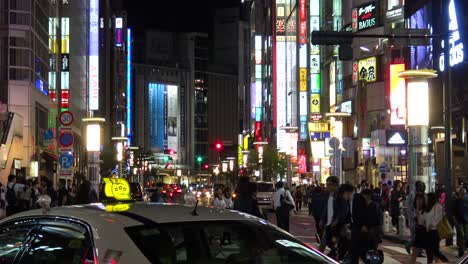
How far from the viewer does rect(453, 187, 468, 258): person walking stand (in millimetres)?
18312

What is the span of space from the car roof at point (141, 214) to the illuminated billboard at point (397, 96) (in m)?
35.8

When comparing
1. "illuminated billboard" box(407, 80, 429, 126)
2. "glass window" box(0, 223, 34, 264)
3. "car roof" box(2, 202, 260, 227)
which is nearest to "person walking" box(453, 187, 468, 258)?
"illuminated billboard" box(407, 80, 429, 126)

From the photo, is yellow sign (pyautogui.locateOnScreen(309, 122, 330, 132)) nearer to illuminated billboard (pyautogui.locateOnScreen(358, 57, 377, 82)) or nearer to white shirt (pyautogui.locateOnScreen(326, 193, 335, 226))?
illuminated billboard (pyautogui.locateOnScreen(358, 57, 377, 82))

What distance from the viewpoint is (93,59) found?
79.8 meters

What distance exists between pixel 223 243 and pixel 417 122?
18692mm

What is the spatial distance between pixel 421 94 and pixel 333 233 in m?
10.1

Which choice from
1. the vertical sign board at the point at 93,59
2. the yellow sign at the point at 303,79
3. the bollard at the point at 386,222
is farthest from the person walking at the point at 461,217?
the vertical sign board at the point at 93,59

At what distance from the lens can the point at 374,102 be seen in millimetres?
50625

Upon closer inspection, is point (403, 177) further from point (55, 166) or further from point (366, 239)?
point (366, 239)

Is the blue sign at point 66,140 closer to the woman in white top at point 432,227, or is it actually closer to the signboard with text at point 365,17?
the woman in white top at point 432,227

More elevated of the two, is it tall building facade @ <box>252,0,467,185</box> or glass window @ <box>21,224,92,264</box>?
tall building facade @ <box>252,0,467,185</box>

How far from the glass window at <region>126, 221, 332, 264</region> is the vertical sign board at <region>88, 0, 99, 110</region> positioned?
7421 centimetres

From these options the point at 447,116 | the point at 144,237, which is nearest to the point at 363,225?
the point at 144,237

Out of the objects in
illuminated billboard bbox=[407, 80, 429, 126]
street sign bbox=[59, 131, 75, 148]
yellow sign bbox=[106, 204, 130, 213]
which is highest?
illuminated billboard bbox=[407, 80, 429, 126]
